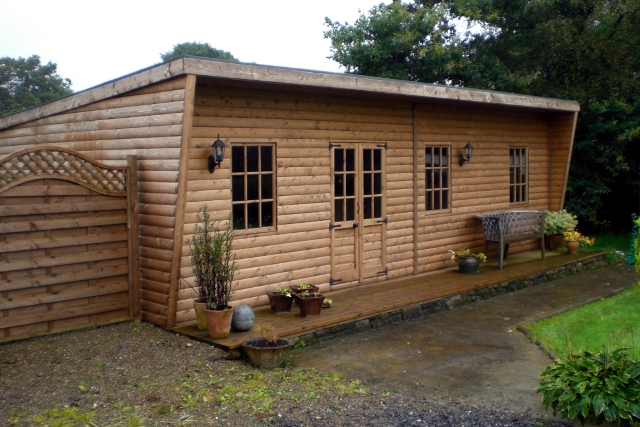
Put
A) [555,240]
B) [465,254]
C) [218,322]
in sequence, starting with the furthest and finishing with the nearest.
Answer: [555,240] < [465,254] < [218,322]

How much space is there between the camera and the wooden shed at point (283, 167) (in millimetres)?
7219

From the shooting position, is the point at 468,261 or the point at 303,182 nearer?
the point at 303,182

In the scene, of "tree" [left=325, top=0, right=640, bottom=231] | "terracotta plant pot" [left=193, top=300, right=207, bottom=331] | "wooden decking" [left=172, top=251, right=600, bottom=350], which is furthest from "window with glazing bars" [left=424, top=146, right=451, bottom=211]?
"tree" [left=325, top=0, right=640, bottom=231]

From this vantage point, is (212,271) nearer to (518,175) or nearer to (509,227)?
(509,227)

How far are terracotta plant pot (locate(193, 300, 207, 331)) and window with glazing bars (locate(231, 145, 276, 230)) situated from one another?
3.98ft

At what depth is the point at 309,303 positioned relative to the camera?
7.88 m

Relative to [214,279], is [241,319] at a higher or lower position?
lower

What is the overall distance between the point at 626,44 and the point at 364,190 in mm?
9936

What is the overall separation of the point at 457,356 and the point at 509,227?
5.15m

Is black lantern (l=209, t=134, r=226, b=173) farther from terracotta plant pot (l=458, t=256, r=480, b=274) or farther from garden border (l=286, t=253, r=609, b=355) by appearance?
terracotta plant pot (l=458, t=256, r=480, b=274)

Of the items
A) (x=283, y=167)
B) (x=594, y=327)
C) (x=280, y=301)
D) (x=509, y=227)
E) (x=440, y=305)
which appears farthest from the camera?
(x=509, y=227)

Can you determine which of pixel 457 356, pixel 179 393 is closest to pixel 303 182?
pixel 457 356

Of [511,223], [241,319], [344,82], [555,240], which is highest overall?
[344,82]

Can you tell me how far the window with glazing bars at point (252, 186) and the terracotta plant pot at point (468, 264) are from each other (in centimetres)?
388
